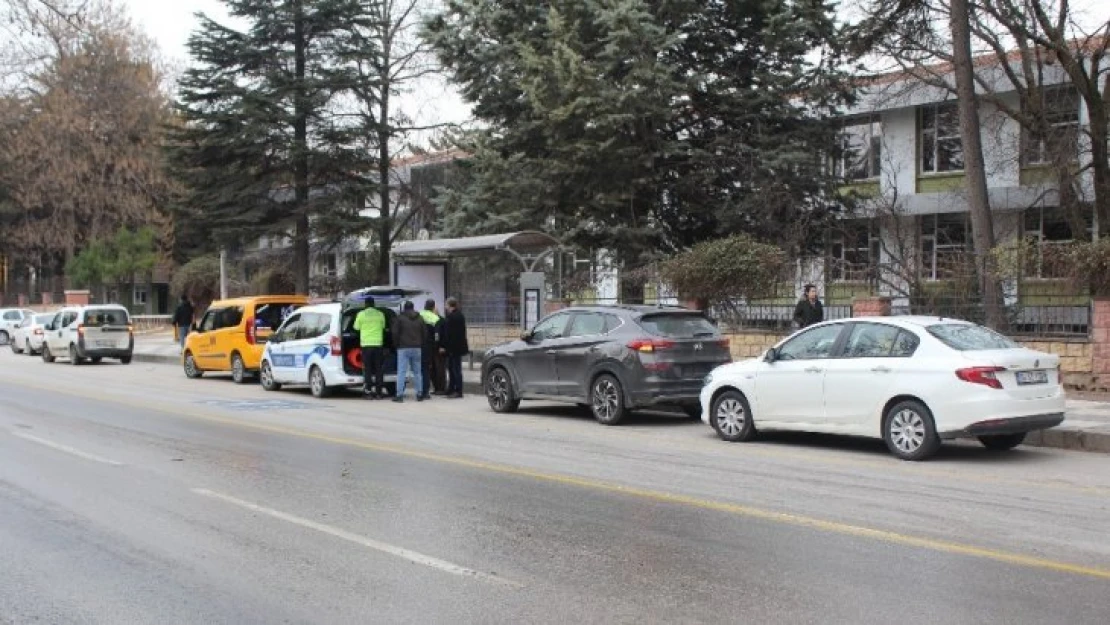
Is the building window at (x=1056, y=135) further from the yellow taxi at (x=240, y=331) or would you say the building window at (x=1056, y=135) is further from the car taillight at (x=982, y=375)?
the yellow taxi at (x=240, y=331)

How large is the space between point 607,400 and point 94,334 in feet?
67.3

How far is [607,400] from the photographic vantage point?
14562 mm

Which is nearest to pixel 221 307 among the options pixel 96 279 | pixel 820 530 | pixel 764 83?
pixel 764 83

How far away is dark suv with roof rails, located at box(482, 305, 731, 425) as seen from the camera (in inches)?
554

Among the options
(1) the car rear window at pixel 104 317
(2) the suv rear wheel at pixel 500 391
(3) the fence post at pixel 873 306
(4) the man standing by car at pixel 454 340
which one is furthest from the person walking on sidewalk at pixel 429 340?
(1) the car rear window at pixel 104 317

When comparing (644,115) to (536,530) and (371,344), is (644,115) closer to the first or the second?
(371,344)

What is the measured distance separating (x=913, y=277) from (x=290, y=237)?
74.6ft

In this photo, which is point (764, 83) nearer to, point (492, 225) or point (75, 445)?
point (492, 225)

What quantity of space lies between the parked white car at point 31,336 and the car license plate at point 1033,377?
30155 mm

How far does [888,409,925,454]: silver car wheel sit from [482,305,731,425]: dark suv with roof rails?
360 centimetres

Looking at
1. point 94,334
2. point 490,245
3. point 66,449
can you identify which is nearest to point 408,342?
point 490,245

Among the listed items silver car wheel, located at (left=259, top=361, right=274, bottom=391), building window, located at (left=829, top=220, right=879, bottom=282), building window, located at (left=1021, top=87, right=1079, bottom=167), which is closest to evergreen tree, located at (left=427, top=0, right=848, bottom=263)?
building window, located at (left=829, top=220, right=879, bottom=282)

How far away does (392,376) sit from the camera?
19156 mm

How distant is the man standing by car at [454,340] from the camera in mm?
18484
